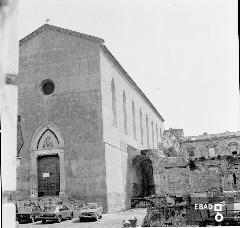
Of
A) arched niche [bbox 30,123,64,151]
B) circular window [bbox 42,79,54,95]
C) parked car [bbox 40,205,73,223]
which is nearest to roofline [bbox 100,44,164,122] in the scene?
circular window [bbox 42,79,54,95]

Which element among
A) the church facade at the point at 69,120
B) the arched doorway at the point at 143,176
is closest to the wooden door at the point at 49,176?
the church facade at the point at 69,120

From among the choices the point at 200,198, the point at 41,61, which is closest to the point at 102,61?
the point at 41,61

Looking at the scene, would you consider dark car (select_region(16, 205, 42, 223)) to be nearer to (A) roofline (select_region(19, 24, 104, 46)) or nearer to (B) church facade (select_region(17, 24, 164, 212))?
(B) church facade (select_region(17, 24, 164, 212))

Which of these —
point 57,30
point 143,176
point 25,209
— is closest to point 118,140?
point 143,176

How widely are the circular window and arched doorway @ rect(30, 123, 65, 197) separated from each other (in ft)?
8.04

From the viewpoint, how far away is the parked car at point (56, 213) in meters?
19.3

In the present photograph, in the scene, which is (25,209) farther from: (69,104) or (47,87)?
(47,87)

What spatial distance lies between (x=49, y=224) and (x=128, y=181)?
11856 mm

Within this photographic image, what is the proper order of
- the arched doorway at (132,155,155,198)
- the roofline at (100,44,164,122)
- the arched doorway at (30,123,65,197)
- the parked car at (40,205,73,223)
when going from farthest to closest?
1. the arched doorway at (132,155,155,198)
2. the roofline at (100,44,164,122)
3. the arched doorway at (30,123,65,197)
4. the parked car at (40,205,73,223)

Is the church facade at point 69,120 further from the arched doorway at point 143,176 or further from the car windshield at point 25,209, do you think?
the arched doorway at point 143,176

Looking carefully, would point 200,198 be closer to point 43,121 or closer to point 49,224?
point 49,224

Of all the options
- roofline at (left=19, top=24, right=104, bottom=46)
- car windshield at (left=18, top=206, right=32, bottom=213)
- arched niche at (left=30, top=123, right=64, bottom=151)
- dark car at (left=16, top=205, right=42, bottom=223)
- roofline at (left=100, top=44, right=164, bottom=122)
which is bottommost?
dark car at (left=16, top=205, right=42, bottom=223)

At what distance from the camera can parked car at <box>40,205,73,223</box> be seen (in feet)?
63.2

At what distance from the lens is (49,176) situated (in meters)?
25.7
